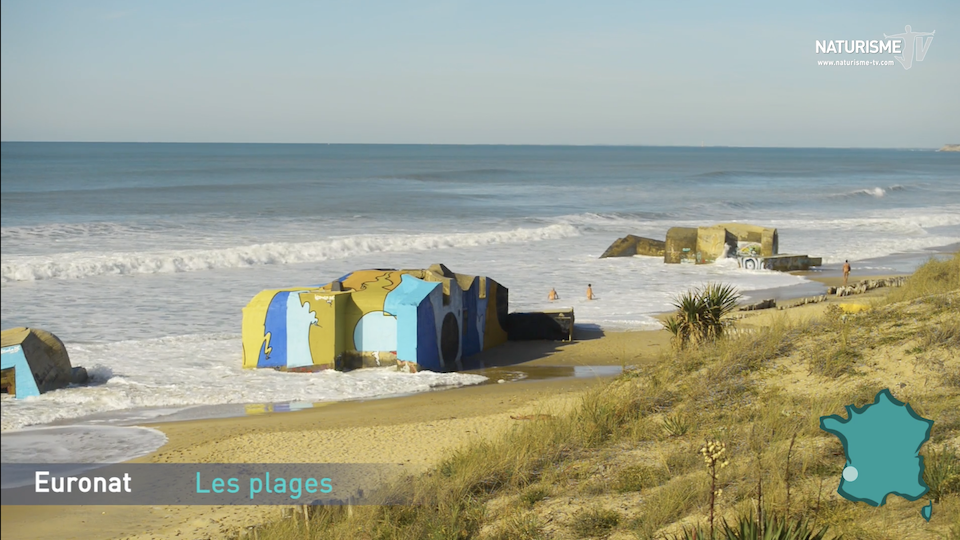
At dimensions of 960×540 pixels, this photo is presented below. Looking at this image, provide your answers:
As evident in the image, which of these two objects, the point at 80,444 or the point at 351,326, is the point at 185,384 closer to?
the point at 351,326

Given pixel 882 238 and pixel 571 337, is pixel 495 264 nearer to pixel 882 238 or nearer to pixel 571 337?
pixel 571 337

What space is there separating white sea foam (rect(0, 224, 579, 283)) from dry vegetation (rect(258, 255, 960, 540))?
1887 cm

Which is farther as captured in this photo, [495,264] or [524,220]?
[524,220]

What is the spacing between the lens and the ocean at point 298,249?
45.1 ft

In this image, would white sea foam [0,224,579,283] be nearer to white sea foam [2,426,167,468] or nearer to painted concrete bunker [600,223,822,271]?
painted concrete bunker [600,223,822,271]

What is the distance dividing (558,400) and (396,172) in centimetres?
8912

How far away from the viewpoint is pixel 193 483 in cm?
918

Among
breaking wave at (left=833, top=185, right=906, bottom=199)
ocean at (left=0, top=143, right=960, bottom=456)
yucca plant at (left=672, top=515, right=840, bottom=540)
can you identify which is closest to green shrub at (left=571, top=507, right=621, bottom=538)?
yucca plant at (left=672, top=515, right=840, bottom=540)

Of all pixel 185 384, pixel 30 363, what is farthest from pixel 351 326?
pixel 30 363

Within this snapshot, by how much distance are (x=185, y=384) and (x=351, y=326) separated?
2647 millimetres

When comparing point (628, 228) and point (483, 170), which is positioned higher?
point (483, 170)

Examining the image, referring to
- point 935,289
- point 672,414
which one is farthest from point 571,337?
point 672,414

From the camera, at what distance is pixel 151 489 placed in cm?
893

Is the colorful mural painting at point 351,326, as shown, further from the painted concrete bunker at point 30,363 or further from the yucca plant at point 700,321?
the yucca plant at point 700,321
